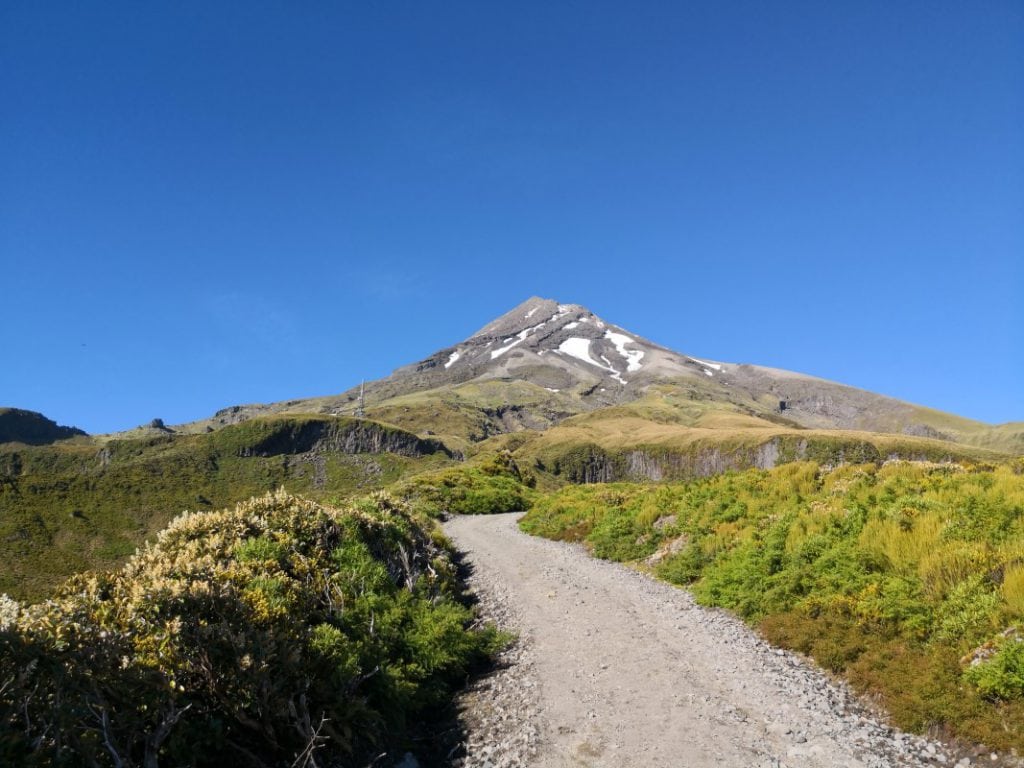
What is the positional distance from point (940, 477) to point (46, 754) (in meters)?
22.3

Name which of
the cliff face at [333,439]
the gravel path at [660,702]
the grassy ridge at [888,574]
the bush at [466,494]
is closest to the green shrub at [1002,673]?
the grassy ridge at [888,574]

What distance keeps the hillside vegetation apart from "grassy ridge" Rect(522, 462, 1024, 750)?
7379 millimetres

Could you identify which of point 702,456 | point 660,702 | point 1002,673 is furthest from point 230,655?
point 702,456

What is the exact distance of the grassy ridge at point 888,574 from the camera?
29.0 ft

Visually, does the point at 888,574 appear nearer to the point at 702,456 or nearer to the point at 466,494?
the point at 466,494

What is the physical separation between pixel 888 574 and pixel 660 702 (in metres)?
6.49

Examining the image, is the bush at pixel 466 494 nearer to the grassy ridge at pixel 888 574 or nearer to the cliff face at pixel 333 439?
the grassy ridge at pixel 888 574

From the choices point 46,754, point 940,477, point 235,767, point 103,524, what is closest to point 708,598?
point 940,477

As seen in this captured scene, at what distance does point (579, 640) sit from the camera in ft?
43.1

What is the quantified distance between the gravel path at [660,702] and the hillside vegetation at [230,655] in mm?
1544

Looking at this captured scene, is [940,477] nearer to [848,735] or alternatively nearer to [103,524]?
[848,735]

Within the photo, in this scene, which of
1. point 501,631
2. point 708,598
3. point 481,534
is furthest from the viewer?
point 481,534

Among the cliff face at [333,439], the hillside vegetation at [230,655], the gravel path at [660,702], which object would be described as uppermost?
the cliff face at [333,439]

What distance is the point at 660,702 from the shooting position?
9.77 metres
